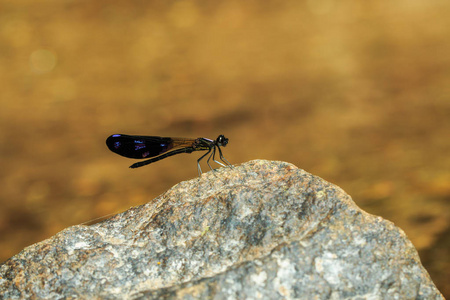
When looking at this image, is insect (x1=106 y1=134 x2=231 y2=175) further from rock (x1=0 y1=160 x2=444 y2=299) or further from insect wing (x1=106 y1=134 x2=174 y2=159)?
rock (x1=0 y1=160 x2=444 y2=299)

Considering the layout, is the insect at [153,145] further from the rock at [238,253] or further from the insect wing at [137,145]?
the rock at [238,253]

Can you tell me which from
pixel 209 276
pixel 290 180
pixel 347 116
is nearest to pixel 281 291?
pixel 209 276

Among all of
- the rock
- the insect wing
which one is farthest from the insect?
the rock

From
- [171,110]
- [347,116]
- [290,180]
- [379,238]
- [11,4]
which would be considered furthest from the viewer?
[11,4]

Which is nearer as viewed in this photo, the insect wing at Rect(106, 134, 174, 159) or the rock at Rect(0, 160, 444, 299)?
the rock at Rect(0, 160, 444, 299)

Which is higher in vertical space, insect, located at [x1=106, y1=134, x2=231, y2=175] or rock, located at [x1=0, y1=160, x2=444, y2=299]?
insect, located at [x1=106, y1=134, x2=231, y2=175]

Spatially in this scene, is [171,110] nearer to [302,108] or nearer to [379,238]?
[302,108]

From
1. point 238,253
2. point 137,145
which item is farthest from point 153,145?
point 238,253
